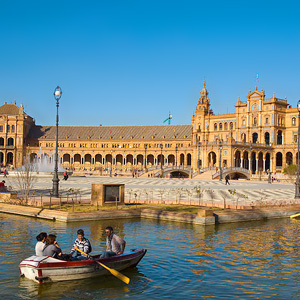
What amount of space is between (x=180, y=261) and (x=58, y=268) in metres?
5.12

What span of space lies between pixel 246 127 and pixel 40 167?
51250 mm

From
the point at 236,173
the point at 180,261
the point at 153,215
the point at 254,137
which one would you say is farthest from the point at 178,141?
the point at 180,261

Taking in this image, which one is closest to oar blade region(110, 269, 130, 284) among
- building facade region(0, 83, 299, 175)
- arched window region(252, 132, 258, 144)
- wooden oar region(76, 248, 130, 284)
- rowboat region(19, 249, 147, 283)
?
wooden oar region(76, 248, 130, 284)

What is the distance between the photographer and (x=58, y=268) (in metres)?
14.7

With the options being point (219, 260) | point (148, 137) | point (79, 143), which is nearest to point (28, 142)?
point (79, 143)

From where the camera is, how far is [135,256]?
645 inches

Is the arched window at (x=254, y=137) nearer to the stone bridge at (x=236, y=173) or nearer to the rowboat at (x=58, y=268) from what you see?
the stone bridge at (x=236, y=173)

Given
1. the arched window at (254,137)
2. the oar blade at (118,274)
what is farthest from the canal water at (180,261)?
the arched window at (254,137)

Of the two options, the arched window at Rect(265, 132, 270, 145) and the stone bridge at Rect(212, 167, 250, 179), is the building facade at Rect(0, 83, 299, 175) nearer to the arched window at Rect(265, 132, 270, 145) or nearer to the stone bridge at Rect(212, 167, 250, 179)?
the arched window at Rect(265, 132, 270, 145)

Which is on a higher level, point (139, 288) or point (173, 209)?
point (173, 209)

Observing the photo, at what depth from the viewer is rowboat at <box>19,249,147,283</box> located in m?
14.5

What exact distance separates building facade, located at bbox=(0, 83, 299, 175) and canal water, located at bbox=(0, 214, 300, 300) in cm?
7301

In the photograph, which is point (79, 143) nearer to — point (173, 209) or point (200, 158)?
point (200, 158)

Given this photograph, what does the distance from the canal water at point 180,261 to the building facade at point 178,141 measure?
7301cm
